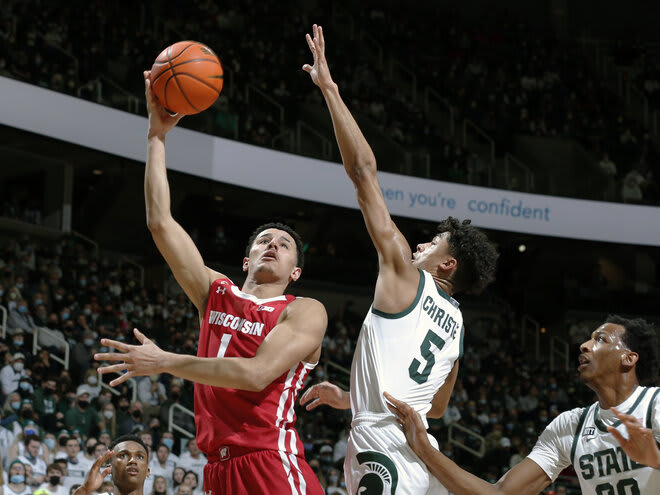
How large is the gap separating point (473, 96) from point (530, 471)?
18.8m

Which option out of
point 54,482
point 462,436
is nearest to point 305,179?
point 462,436

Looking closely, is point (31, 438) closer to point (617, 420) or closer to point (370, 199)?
point (370, 199)

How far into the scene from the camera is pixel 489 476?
1322cm

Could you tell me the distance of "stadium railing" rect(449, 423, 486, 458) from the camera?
14.5 meters

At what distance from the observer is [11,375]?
11.1 m

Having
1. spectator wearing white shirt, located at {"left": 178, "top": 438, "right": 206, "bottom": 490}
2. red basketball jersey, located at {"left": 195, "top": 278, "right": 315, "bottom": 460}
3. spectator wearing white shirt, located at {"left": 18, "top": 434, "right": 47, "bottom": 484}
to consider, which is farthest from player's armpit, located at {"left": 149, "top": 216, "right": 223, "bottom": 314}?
spectator wearing white shirt, located at {"left": 178, "top": 438, "right": 206, "bottom": 490}

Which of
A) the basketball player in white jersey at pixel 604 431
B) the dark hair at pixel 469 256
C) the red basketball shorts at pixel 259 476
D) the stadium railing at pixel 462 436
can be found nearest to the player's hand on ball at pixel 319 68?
the dark hair at pixel 469 256

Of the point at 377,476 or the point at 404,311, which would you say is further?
the point at 404,311

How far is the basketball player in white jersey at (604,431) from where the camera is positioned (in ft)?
13.5

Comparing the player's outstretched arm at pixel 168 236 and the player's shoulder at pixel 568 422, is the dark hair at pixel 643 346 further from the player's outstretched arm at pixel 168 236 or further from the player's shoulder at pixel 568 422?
the player's outstretched arm at pixel 168 236

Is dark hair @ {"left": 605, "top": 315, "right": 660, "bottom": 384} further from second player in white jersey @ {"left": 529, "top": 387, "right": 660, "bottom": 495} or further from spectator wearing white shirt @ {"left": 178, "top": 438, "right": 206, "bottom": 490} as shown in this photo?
spectator wearing white shirt @ {"left": 178, "top": 438, "right": 206, "bottom": 490}

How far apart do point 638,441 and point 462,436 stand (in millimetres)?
12009

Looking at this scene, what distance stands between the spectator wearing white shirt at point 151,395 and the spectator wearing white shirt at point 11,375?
1859mm

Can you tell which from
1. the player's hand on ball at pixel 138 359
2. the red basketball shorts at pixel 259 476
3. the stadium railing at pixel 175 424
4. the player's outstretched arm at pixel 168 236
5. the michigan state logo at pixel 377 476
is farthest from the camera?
the stadium railing at pixel 175 424
